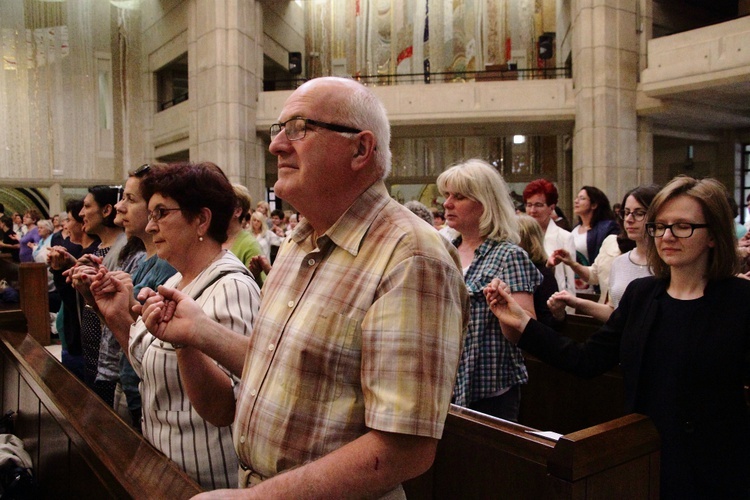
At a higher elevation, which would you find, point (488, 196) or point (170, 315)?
point (488, 196)

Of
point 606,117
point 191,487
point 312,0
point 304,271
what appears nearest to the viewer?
point 304,271

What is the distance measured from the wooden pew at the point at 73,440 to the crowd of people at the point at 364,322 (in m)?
0.15

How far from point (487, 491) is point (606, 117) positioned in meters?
12.6

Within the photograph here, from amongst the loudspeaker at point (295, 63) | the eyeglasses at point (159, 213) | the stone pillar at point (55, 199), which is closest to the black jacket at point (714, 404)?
the eyeglasses at point (159, 213)

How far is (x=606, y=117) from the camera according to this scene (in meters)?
13.2

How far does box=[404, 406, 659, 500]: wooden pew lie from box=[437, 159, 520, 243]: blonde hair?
88 cm

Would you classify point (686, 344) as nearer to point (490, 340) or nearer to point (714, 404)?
point (714, 404)

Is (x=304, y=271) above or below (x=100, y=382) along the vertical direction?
above

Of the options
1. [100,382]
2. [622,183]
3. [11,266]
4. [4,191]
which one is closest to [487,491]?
[100,382]

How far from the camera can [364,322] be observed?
1154mm

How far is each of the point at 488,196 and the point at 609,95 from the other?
11.8 metres

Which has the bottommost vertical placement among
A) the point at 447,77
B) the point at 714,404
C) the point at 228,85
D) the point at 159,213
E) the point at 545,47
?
the point at 714,404

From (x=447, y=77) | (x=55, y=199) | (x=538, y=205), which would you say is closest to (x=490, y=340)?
(x=538, y=205)

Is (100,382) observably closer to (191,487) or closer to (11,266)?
(191,487)
